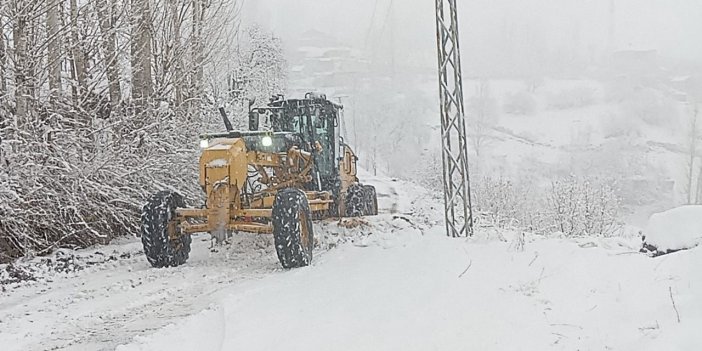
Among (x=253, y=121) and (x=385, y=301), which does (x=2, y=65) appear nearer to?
(x=253, y=121)

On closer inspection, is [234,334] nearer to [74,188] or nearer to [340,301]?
[340,301]

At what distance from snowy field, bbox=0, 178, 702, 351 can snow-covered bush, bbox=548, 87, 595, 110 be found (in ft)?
222

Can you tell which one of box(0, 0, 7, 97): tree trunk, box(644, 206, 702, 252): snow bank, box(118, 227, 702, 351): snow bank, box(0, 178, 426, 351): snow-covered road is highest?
box(0, 0, 7, 97): tree trunk

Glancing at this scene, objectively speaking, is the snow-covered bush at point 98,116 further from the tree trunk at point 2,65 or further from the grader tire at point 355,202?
the grader tire at point 355,202

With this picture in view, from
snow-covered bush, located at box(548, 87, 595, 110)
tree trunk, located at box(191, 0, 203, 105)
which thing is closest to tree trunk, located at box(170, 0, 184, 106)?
tree trunk, located at box(191, 0, 203, 105)

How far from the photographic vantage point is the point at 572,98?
7456 cm

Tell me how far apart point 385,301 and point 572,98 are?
7303cm

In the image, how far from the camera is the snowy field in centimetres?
502

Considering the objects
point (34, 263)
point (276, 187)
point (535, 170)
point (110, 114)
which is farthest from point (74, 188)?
point (535, 170)

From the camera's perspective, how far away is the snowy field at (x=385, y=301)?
502 centimetres

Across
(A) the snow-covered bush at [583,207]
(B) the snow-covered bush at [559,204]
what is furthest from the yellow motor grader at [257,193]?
(A) the snow-covered bush at [583,207]

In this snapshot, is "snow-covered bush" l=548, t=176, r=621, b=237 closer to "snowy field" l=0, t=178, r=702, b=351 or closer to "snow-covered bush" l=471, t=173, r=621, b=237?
"snow-covered bush" l=471, t=173, r=621, b=237

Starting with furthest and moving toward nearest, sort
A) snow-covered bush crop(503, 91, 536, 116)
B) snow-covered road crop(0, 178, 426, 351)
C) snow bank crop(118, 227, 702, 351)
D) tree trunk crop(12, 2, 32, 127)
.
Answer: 1. snow-covered bush crop(503, 91, 536, 116)
2. tree trunk crop(12, 2, 32, 127)
3. snow-covered road crop(0, 178, 426, 351)
4. snow bank crop(118, 227, 702, 351)

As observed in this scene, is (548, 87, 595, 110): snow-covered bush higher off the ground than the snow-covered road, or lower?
higher
